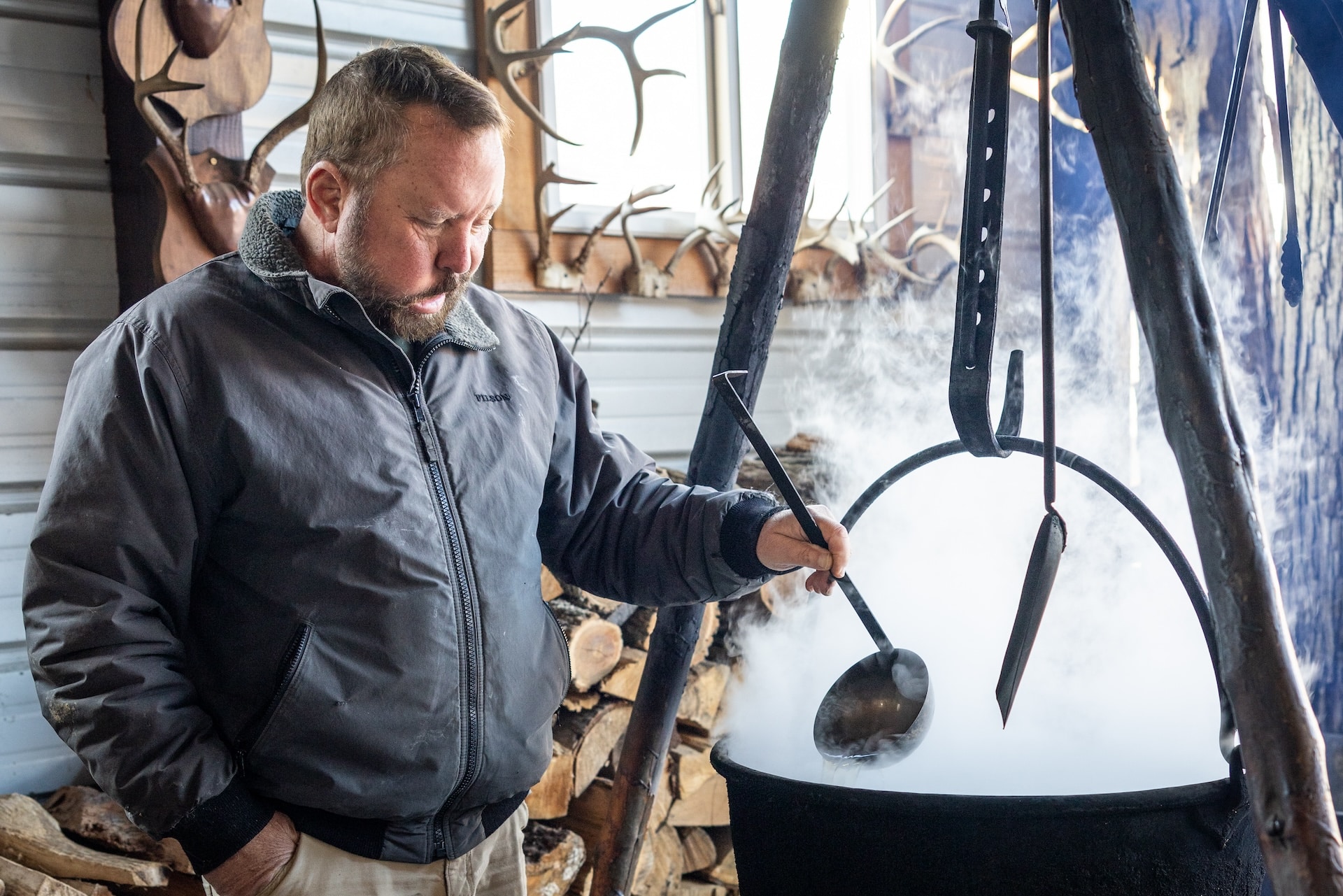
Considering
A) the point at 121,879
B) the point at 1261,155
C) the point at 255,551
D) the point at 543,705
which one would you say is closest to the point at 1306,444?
the point at 1261,155

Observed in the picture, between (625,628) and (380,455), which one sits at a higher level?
(380,455)

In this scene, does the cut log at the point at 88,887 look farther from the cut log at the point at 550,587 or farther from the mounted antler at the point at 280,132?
the mounted antler at the point at 280,132

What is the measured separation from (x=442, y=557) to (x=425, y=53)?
70cm

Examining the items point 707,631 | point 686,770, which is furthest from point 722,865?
point 707,631

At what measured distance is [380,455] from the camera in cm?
143

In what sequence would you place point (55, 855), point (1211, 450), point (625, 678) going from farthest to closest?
point (625, 678) < point (55, 855) < point (1211, 450)

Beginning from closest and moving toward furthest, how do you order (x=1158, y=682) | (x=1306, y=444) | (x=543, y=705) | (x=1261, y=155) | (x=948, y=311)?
(x=543, y=705) → (x=1158, y=682) → (x=1306, y=444) → (x=1261, y=155) → (x=948, y=311)

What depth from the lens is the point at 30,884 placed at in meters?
2.14

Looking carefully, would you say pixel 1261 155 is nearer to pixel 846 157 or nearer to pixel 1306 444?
pixel 1306 444

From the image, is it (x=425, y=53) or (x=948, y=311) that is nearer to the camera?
(x=425, y=53)

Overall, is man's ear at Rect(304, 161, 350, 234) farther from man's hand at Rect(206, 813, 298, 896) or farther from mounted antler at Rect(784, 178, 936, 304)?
mounted antler at Rect(784, 178, 936, 304)

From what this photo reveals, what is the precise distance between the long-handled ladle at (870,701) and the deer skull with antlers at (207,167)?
1472 millimetres

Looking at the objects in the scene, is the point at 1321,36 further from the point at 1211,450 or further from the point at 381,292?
the point at 381,292

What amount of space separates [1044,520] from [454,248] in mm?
851
